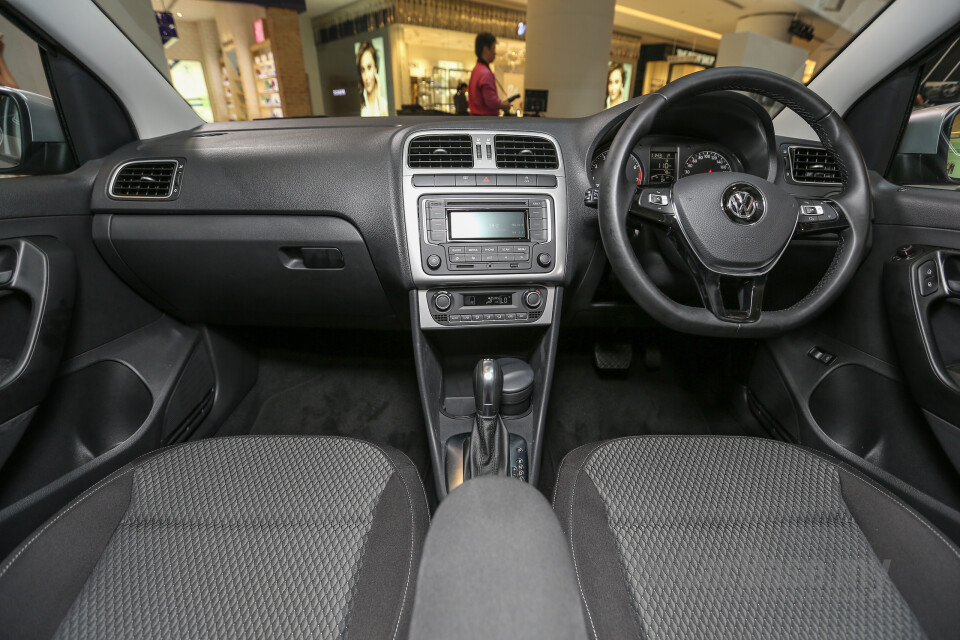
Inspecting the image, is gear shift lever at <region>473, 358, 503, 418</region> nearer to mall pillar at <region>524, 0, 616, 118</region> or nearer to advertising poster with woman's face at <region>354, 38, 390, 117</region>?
mall pillar at <region>524, 0, 616, 118</region>

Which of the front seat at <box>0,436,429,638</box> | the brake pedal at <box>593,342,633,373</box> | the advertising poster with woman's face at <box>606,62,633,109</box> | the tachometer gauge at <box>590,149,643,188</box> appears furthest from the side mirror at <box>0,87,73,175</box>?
the advertising poster with woman's face at <box>606,62,633,109</box>

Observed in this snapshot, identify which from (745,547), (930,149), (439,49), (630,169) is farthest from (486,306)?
(439,49)

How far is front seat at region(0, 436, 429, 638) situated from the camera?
640 mm

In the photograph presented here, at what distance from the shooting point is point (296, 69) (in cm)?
858

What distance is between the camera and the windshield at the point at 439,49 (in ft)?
17.9

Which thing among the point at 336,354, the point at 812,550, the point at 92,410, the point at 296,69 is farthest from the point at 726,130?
the point at 296,69

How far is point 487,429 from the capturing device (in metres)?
1.22

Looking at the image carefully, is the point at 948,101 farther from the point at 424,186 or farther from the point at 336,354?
the point at 336,354

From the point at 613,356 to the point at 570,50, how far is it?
478 cm

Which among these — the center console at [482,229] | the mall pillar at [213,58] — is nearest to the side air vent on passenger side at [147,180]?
the center console at [482,229]

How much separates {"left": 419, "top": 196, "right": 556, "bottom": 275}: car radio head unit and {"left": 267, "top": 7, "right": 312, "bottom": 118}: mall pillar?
8.38m

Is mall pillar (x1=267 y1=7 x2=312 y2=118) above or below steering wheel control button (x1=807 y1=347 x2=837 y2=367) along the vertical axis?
above

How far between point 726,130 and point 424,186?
76 cm

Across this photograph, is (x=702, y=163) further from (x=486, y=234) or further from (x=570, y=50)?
(x=570, y=50)
